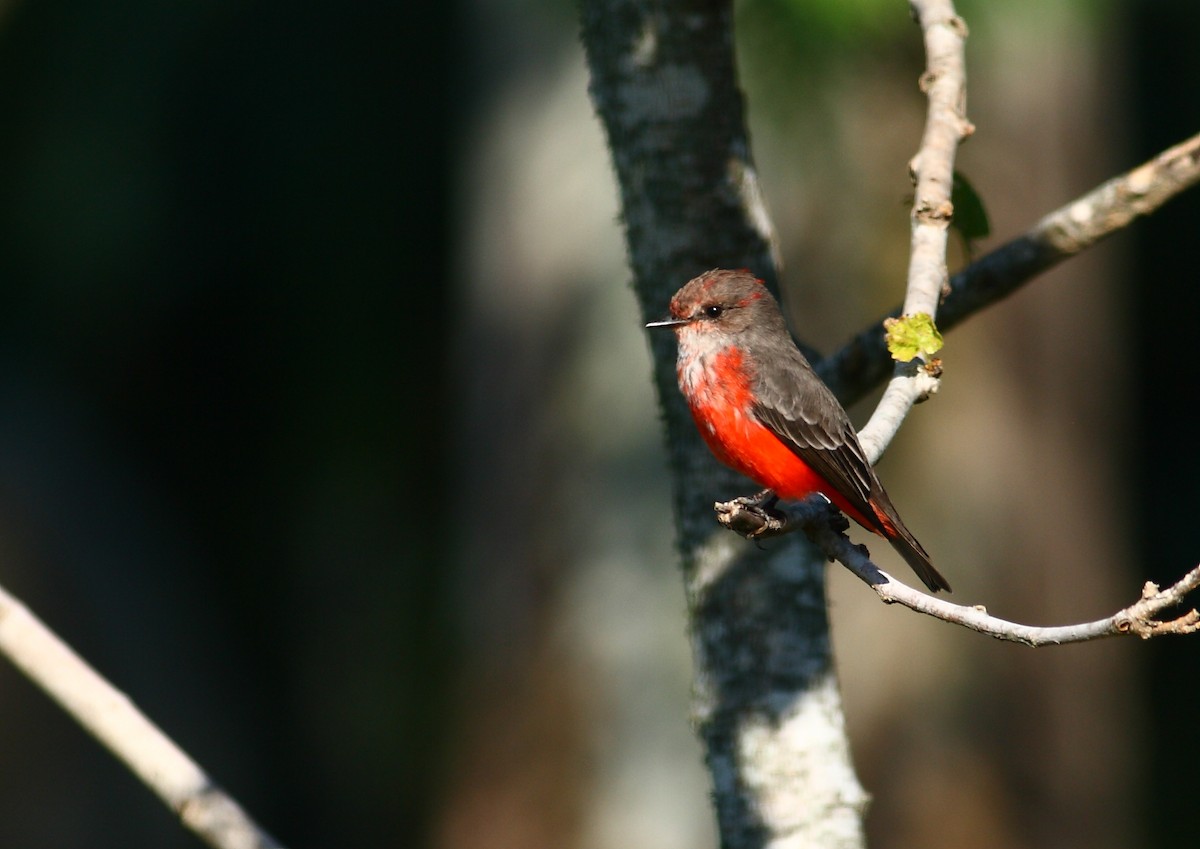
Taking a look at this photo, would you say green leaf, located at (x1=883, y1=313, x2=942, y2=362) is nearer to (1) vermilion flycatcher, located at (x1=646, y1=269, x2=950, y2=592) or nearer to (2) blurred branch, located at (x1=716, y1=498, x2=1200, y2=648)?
(2) blurred branch, located at (x1=716, y1=498, x2=1200, y2=648)

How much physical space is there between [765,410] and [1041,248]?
2.97 feet

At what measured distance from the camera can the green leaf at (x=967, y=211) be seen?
3.92m

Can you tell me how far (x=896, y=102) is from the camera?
27.8 feet

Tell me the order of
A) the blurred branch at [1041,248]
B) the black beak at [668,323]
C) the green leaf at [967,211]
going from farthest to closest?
the black beak at [668,323] < the green leaf at [967,211] < the blurred branch at [1041,248]

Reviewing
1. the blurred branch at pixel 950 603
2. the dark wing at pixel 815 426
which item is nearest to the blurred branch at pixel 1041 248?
the dark wing at pixel 815 426

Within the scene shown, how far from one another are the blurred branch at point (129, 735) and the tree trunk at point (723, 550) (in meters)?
1.27

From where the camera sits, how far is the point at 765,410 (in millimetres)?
4168

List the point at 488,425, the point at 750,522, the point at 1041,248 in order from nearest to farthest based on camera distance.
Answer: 1. the point at 750,522
2. the point at 1041,248
3. the point at 488,425

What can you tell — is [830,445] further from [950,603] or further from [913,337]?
[950,603]

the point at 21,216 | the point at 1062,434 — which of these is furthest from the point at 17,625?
the point at 21,216

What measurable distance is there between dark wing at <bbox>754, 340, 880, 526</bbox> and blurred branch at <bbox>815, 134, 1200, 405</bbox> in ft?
0.33

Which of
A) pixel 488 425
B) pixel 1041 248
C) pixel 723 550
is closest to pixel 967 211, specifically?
pixel 1041 248

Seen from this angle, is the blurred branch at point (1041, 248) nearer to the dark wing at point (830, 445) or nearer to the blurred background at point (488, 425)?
the dark wing at point (830, 445)

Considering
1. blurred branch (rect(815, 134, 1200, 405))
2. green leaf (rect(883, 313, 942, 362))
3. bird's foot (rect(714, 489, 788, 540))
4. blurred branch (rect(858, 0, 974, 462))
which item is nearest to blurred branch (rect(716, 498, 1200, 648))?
bird's foot (rect(714, 489, 788, 540))
